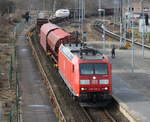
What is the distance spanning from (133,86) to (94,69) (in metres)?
6.39

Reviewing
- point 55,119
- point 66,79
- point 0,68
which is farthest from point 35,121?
point 0,68

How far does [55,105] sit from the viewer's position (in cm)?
2380

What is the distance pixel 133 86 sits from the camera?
28672mm

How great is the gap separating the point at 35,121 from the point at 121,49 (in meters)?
34.2

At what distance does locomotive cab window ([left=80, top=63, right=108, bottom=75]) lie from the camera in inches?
902

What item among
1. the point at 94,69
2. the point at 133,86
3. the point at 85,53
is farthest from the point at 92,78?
the point at 133,86

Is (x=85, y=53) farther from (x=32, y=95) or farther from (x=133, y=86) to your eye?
(x=133, y=86)

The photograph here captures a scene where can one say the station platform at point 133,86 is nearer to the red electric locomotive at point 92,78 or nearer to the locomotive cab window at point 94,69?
the red electric locomotive at point 92,78

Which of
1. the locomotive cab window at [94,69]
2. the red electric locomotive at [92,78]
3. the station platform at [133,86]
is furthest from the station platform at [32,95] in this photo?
the station platform at [133,86]

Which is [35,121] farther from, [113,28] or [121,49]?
[113,28]

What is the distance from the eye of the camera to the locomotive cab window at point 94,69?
22.9 metres

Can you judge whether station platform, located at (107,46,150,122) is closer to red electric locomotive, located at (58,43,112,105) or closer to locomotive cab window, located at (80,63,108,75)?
red electric locomotive, located at (58,43,112,105)

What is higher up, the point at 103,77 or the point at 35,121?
the point at 103,77

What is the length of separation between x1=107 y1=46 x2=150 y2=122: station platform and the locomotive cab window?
6.13 feet
